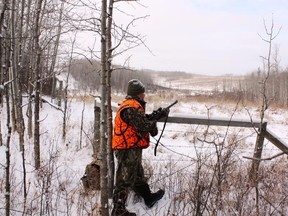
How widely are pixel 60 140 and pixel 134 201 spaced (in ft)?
14.7

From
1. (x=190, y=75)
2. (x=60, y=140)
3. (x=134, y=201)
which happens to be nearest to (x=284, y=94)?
(x=60, y=140)

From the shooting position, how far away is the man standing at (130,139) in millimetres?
3791

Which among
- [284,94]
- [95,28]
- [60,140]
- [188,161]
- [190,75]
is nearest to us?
[95,28]

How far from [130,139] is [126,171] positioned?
42 cm

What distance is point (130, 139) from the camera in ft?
12.7

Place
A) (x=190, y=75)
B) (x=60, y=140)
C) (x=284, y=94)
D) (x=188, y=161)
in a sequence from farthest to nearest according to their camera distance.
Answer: (x=190, y=75), (x=284, y=94), (x=60, y=140), (x=188, y=161)

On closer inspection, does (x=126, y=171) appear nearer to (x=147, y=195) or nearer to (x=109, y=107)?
(x=147, y=195)

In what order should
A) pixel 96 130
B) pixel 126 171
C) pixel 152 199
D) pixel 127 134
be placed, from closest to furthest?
pixel 127 134 < pixel 126 171 < pixel 152 199 < pixel 96 130

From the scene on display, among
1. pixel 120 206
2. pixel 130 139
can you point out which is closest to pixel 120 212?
pixel 120 206

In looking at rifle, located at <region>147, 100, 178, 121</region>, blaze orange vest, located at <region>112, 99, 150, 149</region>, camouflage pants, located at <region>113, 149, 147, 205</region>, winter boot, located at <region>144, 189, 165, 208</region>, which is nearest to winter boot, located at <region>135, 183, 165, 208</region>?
winter boot, located at <region>144, 189, 165, 208</region>

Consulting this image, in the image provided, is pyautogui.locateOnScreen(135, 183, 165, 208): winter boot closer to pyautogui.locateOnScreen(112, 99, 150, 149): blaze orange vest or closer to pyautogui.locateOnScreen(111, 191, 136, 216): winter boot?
pyautogui.locateOnScreen(111, 191, 136, 216): winter boot

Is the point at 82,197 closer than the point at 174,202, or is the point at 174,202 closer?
the point at 174,202

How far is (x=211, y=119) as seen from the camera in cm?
468

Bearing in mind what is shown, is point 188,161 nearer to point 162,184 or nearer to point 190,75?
point 162,184
